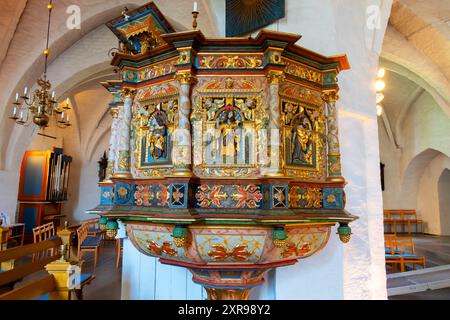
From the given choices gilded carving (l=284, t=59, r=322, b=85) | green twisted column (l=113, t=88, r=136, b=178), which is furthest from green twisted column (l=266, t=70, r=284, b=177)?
green twisted column (l=113, t=88, r=136, b=178)

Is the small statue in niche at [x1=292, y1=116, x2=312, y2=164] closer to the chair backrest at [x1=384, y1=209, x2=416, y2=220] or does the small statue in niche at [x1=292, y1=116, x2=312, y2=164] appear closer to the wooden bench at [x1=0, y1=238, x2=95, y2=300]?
the wooden bench at [x1=0, y1=238, x2=95, y2=300]

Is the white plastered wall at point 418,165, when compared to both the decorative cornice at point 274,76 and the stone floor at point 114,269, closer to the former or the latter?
the stone floor at point 114,269

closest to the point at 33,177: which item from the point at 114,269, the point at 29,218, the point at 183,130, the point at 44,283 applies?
the point at 29,218

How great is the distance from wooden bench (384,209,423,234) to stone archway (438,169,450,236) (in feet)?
2.55

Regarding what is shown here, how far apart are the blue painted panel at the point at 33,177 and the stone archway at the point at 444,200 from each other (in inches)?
592

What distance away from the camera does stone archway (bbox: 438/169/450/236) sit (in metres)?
11.7

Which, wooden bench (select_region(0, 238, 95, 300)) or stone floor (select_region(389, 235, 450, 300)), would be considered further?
stone floor (select_region(389, 235, 450, 300))

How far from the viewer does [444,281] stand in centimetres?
528

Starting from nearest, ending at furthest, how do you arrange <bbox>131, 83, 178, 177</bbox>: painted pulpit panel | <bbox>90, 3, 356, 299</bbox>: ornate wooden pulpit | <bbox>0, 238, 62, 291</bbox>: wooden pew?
<bbox>90, 3, 356, 299</bbox>: ornate wooden pulpit
<bbox>131, 83, 178, 177</bbox>: painted pulpit panel
<bbox>0, 238, 62, 291</bbox>: wooden pew

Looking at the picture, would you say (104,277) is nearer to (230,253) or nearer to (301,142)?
(230,253)

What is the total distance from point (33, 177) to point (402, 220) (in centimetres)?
1421

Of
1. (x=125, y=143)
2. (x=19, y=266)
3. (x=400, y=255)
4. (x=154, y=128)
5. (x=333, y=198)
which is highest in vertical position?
(x=154, y=128)

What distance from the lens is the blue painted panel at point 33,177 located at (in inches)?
397

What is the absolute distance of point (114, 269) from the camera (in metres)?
6.32
